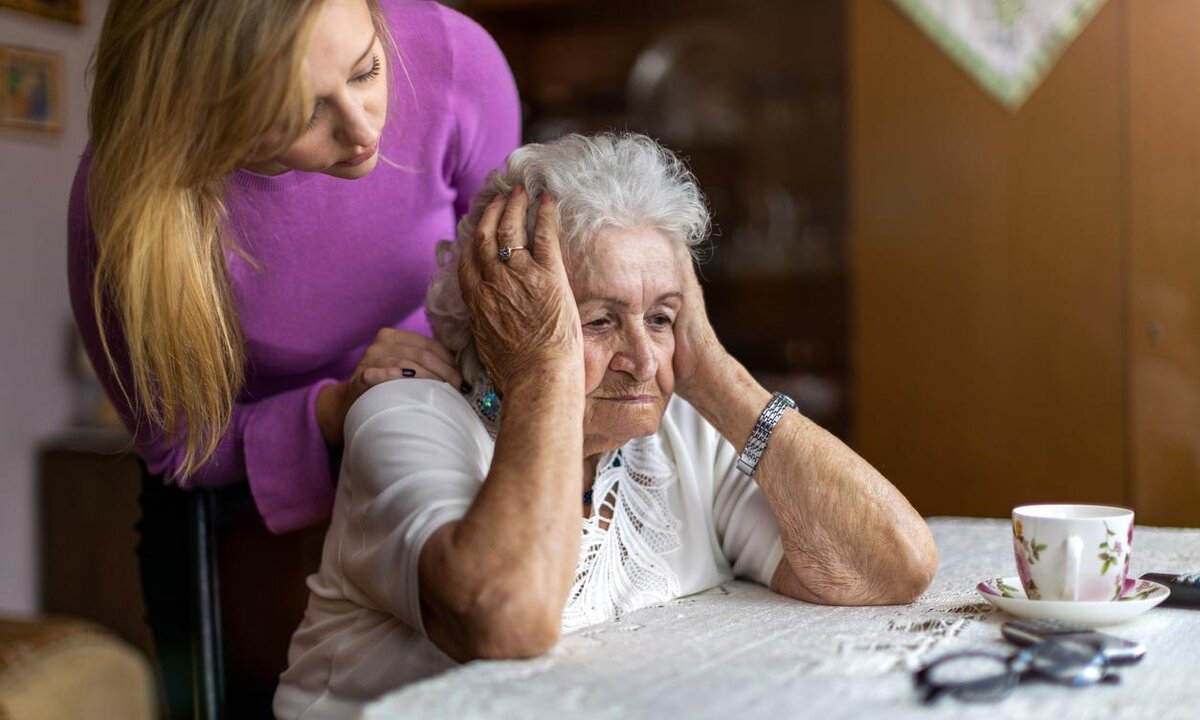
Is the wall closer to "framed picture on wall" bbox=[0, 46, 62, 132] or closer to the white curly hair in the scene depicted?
"framed picture on wall" bbox=[0, 46, 62, 132]

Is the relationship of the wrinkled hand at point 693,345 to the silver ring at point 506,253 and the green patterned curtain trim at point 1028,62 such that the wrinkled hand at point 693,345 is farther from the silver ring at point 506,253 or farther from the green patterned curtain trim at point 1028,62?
the green patterned curtain trim at point 1028,62

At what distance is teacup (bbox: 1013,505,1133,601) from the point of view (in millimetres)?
1089

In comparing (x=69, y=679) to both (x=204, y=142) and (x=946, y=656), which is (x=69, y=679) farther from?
(x=946, y=656)

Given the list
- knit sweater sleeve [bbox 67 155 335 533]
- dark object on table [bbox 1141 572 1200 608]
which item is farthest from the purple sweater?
dark object on table [bbox 1141 572 1200 608]

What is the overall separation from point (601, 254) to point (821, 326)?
2.63 metres

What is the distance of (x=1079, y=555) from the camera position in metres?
1.09

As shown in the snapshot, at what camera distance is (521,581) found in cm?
102

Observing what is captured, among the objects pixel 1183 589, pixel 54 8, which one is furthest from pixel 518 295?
pixel 54 8

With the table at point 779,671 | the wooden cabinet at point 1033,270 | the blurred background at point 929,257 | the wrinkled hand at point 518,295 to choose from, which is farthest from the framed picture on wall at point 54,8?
the table at point 779,671

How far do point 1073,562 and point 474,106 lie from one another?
0.97 m

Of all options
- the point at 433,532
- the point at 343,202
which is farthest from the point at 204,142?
the point at 433,532

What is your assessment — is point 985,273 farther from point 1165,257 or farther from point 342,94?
point 342,94

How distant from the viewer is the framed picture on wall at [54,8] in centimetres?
332

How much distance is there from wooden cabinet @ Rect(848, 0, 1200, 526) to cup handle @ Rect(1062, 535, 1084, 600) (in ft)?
7.23
